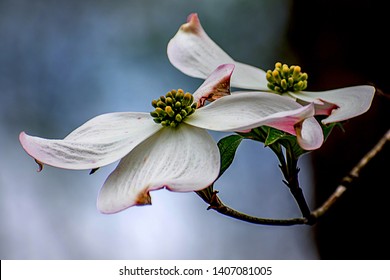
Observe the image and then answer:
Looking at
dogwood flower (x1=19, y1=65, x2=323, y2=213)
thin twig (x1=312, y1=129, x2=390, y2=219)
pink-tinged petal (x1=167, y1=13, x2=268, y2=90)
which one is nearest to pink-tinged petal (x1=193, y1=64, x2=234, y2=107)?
dogwood flower (x1=19, y1=65, x2=323, y2=213)

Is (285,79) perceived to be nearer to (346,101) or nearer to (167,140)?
(346,101)

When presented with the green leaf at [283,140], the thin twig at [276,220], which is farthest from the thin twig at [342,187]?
the green leaf at [283,140]

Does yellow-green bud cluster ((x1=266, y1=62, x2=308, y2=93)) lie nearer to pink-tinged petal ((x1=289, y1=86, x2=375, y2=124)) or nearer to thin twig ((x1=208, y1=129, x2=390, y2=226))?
pink-tinged petal ((x1=289, y1=86, x2=375, y2=124))

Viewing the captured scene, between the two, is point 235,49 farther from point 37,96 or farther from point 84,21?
point 37,96

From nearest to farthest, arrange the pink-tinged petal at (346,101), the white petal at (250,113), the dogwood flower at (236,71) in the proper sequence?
the white petal at (250,113), the pink-tinged petal at (346,101), the dogwood flower at (236,71)

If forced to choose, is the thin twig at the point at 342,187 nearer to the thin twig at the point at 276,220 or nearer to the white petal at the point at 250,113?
the thin twig at the point at 276,220

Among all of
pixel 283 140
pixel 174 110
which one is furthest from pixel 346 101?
pixel 174 110

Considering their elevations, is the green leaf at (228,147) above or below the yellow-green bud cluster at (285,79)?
below
